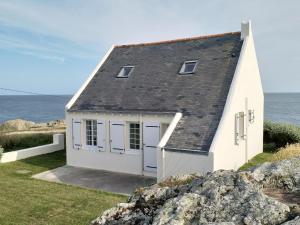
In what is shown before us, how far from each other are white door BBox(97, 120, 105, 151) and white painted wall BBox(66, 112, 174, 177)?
16 cm

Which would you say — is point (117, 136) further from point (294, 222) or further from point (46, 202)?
point (294, 222)

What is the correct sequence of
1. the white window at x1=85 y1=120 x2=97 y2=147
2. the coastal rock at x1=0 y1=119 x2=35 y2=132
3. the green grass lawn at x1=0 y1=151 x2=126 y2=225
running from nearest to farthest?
the green grass lawn at x1=0 y1=151 x2=126 y2=225
the white window at x1=85 y1=120 x2=97 y2=147
the coastal rock at x1=0 y1=119 x2=35 y2=132

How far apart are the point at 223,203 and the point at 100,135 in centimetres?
1303

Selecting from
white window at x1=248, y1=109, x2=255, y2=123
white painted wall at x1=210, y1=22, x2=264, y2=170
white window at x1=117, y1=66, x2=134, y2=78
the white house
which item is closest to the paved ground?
the white house

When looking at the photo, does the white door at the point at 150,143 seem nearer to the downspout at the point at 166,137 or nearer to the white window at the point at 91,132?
the downspout at the point at 166,137

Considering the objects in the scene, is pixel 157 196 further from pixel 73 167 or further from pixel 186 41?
pixel 186 41

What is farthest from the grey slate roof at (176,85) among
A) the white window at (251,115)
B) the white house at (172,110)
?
the white window at (251,115)

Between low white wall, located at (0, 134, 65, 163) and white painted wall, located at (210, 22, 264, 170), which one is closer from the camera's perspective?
white painted wall, located at (210, 22, 264, 170)

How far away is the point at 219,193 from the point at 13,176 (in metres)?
13.7

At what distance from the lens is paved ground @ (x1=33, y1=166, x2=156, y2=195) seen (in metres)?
13.4

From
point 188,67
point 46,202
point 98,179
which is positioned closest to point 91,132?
point 98,179

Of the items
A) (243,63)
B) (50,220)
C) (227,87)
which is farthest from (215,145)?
(50,220)

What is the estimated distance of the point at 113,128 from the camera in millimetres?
15797

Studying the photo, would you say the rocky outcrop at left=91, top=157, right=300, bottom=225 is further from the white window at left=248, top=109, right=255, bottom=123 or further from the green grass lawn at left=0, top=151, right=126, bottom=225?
the white window at left=248, top=109, right=255, bottom=123
